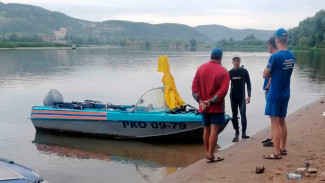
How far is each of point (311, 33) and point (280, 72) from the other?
329 feet

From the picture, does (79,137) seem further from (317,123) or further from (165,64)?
(317,123)

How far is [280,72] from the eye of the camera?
6.38 meters

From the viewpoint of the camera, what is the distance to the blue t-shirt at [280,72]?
6.36 metres

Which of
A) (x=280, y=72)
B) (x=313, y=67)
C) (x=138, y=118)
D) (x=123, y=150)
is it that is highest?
(x=280, y=72)

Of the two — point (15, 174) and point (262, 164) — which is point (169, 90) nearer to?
point (262, 164)

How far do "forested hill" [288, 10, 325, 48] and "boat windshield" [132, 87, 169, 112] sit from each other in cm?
8761

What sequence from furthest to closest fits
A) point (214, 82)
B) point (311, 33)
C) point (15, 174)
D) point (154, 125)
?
1. point (311, 33)
2. point (154, 125)
3. point (214, 82)
4. point (15, 174)

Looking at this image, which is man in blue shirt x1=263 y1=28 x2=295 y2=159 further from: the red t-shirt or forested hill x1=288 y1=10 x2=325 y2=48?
forested hill x1=288 y1=10 x2=325 y2=48

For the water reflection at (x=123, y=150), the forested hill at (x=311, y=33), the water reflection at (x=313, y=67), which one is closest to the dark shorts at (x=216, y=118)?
the water reflection at (x=123, y=150)

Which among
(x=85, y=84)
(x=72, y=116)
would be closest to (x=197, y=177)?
(x=72, y=116)

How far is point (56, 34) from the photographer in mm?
196125

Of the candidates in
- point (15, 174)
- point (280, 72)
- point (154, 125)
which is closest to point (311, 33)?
point (154, 125)

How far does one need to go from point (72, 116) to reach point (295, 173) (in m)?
7.15

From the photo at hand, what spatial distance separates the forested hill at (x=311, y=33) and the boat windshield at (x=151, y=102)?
87.6 metres
